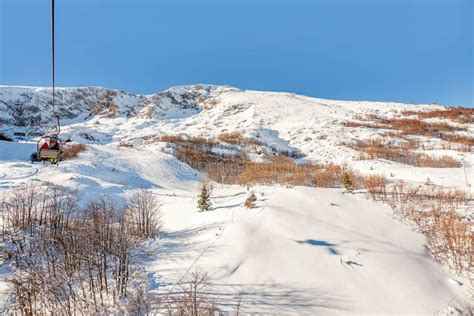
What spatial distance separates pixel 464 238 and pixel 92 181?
695 inches

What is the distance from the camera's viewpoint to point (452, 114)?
180ft

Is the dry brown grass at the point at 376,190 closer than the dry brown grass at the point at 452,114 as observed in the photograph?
Yes

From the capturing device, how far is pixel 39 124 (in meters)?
76.1

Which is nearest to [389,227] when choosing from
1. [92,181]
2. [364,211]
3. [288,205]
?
[364,211]

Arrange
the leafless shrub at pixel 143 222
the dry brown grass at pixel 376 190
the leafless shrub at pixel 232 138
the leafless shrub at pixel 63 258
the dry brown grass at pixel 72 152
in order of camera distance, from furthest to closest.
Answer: the leafless shrub at pixel 232 138, the dry brown grass at pixel 72 152, the dry brown grass at pixel 376 190, the leafless shrub at pixel 143 222, the leafless shrub at pixel 63 258

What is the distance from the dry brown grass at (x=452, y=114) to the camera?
165 feet

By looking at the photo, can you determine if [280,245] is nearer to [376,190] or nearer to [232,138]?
[376,190]

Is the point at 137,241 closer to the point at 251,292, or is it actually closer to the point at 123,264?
the point at 123,264

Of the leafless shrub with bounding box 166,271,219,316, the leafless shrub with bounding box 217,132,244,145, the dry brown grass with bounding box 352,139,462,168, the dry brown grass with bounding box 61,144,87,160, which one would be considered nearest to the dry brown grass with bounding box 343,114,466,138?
the dry brown grass with bounding box 352,139,462,168

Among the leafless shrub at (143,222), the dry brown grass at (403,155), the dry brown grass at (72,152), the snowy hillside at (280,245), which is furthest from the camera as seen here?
the dry brown grass at (403,155)

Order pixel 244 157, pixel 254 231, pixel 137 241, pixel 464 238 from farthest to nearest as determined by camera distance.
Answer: pixel 244 157 < pixel 137 241 < pixel 254 231 < pixel 464 238

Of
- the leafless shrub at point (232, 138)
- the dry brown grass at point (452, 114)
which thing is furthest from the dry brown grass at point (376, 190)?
the dry brown grass at point (452, 114)

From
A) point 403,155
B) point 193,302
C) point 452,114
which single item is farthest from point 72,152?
point 452,114

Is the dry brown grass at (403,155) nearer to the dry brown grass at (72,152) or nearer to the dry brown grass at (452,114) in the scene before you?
the dry brown grass at (452,114)
